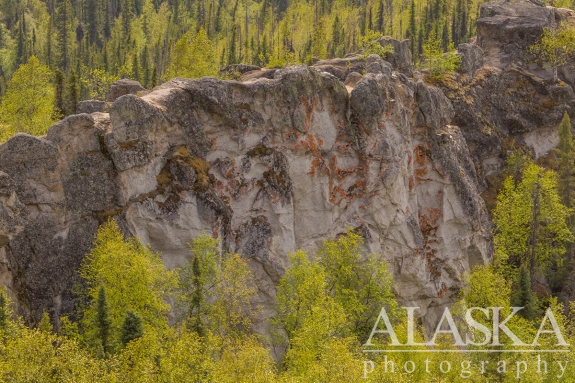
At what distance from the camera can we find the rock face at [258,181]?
41.4 metres

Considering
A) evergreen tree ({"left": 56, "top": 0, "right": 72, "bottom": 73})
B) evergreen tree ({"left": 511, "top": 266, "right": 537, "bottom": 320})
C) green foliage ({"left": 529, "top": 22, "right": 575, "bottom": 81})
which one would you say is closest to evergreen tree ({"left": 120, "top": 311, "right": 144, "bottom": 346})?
evergreen tree ({"left": 511, "top": 266, "right": 537, "bottom": 320})

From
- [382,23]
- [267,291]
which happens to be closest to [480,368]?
[267,291]

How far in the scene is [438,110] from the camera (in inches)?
2345

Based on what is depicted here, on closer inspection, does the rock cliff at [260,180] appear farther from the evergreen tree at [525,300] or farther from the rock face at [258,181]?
the evergreen tree at [525,300]

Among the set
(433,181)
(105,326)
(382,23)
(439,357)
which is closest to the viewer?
(105,326)

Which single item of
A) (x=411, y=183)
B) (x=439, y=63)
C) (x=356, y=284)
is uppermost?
(x=439, y=63)

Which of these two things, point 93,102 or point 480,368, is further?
point 93,102

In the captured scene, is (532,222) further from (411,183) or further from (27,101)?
(27,101)

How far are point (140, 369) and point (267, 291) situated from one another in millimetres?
18953

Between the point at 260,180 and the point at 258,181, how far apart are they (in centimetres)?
18

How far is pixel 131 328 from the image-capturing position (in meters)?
35.4

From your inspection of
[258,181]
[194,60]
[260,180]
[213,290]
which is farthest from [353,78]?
[213,290]

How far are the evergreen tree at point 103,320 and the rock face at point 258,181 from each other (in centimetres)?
582

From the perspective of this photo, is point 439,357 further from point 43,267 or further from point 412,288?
point 43,267
